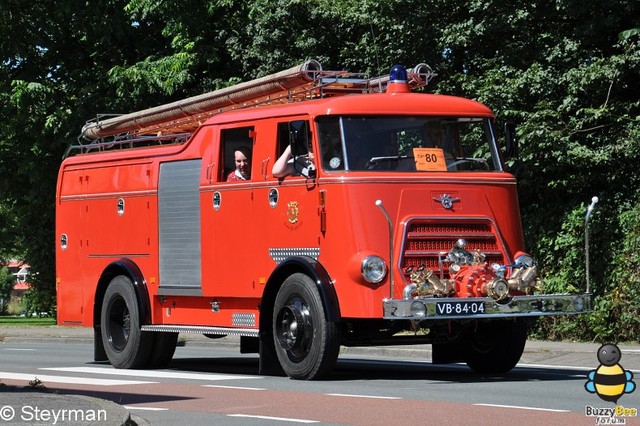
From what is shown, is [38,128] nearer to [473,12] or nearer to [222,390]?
[473,12]

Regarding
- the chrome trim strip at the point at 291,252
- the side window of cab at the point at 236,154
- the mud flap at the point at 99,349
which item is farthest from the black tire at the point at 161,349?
the chrome trim strip at the point at 291,252

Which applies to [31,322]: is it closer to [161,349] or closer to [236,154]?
[161,349]

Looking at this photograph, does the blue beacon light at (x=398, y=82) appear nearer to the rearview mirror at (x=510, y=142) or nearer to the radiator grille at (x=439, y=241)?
the rearview mirror at (x=510, y=142)

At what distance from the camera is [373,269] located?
15.2 metres

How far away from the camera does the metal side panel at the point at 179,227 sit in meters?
18.2

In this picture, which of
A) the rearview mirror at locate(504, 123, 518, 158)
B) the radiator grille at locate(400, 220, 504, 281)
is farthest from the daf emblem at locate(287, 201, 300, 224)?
the rearview mirror at locate(504, 123, 518, 158)

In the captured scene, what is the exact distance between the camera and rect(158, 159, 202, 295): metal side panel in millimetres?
18203

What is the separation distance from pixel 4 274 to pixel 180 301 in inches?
4548

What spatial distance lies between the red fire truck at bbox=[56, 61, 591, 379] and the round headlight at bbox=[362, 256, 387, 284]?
17 mm

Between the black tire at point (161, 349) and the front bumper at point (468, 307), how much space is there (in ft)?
17.5

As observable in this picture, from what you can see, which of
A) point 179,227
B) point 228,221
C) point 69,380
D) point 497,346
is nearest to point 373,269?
point 497,346

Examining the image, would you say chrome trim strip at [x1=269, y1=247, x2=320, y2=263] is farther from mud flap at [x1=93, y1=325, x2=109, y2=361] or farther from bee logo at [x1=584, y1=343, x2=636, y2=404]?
bee logo at [x1=584, y1=343, x2=636, y2=404]

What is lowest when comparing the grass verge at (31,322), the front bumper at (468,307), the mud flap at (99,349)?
the grass verge at (31,322)

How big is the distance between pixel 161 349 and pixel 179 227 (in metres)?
1.91
